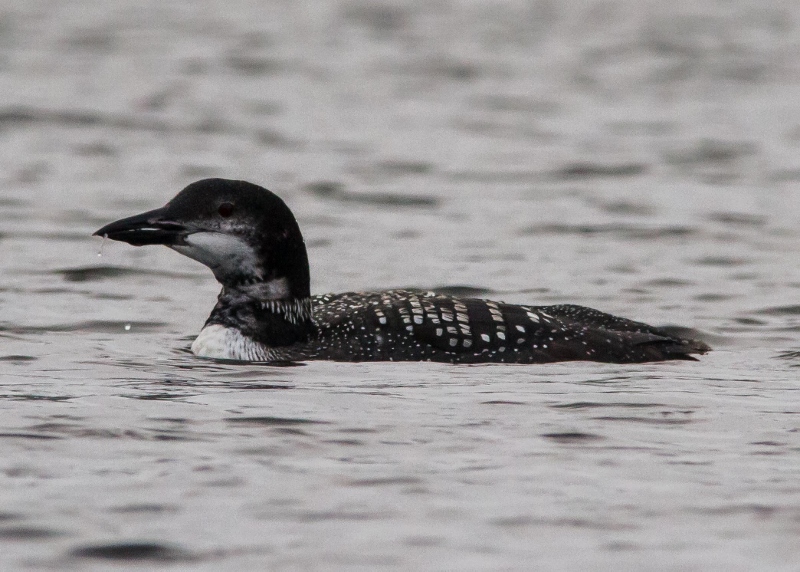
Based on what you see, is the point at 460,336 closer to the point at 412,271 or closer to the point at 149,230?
the point at 149,230

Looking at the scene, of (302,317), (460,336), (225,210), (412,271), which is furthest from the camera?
(412,271)

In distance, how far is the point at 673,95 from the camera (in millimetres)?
17406

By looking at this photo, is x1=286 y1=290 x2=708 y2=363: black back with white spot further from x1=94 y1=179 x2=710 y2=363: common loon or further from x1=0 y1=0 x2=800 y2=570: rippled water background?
x1=0 y1=0 x2=800 y2=570: rippled water background

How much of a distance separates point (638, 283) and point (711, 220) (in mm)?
2052

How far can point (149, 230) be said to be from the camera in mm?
7480

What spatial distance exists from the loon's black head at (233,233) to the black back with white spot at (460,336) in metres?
0.29

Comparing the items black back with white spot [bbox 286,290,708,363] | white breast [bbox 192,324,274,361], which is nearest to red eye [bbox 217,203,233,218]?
white breast [bbox 192,324,274,361]

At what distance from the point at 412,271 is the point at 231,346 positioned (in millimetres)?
2898

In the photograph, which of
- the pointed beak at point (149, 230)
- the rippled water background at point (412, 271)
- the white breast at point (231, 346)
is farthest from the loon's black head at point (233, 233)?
the rippled water background at point (412, 271)

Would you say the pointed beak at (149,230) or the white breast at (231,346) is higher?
the pointed beak at (149,230)

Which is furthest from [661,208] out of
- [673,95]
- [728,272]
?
[673,95]

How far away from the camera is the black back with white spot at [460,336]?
24.5 feet

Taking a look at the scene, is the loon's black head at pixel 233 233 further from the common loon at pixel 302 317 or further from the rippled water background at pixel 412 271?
the rippled water background at pixel 412 271

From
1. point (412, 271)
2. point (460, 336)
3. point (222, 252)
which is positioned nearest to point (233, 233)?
point (222, 252)
